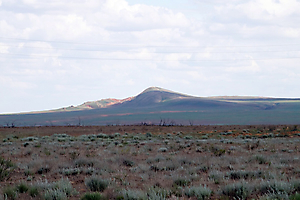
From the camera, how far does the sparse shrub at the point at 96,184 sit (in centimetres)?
857

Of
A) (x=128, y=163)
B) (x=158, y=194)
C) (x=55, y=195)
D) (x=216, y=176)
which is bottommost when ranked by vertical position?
(x=128, y=163)

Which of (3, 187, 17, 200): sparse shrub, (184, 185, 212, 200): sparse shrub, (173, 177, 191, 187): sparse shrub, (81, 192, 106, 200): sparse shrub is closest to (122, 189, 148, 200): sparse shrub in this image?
(81, 192, 106, 200): sparse shrub

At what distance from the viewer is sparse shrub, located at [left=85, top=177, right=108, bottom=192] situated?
8566mm

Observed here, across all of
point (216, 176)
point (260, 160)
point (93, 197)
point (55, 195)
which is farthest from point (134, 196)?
point (260, 160)

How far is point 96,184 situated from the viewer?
874 centimetres

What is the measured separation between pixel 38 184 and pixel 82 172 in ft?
8.79

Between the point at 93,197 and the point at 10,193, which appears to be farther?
the point at 10,193

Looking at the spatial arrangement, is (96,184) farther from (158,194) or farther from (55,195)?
(158,194)

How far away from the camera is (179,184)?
29.2 feet

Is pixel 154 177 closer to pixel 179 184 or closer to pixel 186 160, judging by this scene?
pixel 179 184

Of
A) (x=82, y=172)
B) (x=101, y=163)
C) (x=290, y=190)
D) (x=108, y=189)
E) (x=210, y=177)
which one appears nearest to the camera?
(x=290, y=190)

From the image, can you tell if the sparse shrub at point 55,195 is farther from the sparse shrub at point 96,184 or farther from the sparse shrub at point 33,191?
the sparse shrub at point 96,184

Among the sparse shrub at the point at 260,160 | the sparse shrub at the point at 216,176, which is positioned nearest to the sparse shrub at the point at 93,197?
the sparse shrub at the point at 216,176

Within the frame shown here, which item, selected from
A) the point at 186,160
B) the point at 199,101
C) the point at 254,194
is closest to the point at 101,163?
the point at 186,160
